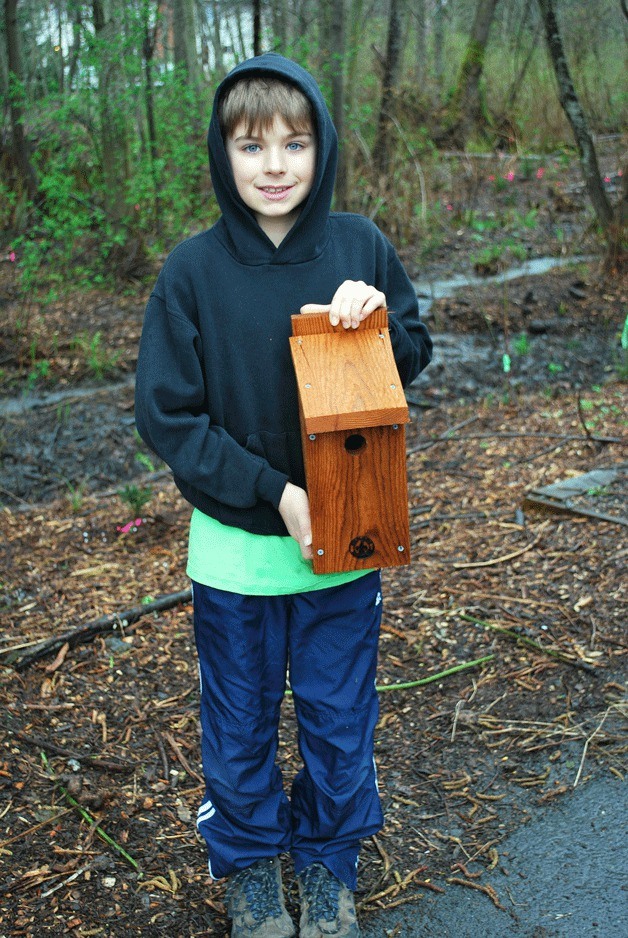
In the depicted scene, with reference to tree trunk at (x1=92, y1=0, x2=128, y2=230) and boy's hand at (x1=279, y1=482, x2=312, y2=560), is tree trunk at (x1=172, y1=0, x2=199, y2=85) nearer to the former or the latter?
tree trunk at (x1=92, y1=0, x2=128, y2=230)

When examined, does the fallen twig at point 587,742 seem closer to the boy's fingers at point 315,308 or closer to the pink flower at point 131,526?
the boy's fingers at point 315,308

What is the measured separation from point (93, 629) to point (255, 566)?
1.73 m

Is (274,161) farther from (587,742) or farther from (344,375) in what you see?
(587,742)

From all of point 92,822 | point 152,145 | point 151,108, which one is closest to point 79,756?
point 92,822

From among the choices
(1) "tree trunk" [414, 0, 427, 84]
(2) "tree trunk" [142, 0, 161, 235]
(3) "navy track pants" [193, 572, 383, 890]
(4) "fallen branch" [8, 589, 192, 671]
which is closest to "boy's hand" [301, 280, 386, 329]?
(3) "navy track pants" [193, 572, 383, 890]

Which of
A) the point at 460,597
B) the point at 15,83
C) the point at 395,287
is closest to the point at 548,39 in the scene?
the point at 15,83

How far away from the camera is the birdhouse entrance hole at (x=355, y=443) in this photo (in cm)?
217

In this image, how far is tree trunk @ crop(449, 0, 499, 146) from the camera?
16203 mm

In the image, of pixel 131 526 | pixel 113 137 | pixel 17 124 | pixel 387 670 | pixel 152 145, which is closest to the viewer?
pixel 387 670

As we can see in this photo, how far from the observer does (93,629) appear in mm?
3771

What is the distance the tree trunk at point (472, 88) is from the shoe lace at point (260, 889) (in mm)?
15378

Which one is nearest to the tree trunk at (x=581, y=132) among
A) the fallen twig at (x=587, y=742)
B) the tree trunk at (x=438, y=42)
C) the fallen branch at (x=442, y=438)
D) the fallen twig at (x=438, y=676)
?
the fallen branch at (x=442, y=438)

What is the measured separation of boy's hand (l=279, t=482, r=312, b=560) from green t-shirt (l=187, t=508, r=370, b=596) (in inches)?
3.9

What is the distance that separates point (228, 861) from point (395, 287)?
4.88ft
